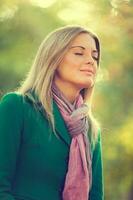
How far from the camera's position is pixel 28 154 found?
135 inches

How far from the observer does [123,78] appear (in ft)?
33.9

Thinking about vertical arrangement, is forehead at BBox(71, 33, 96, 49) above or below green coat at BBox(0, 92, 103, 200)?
above

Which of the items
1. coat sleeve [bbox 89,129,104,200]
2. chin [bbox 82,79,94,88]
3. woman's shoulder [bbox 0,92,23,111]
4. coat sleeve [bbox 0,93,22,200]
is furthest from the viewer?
coat sleeve [bbox 89,129,104,200]

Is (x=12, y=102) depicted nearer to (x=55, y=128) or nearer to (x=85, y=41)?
(x=55, y=128)

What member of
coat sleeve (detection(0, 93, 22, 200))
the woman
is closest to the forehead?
the woman

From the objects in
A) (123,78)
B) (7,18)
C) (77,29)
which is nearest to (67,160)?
(77,29)

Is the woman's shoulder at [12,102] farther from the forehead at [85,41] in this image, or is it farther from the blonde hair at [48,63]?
the forehead at [85,41]

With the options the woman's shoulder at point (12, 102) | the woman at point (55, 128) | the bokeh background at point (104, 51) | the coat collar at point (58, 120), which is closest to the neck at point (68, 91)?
the woman at point (55, 128)

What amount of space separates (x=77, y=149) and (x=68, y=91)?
1.07ft

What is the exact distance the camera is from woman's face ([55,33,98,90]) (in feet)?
12.0

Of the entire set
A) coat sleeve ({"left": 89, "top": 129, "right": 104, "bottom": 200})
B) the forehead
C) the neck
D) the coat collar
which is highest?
the forehead

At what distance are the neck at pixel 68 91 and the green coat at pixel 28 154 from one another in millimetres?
208

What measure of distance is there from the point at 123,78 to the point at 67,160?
6.89 m

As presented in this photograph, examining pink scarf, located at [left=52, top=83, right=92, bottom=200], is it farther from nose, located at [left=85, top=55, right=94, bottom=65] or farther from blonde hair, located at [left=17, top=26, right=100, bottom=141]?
nose, located at [left=85, top=55, right=94, bottom=65]
